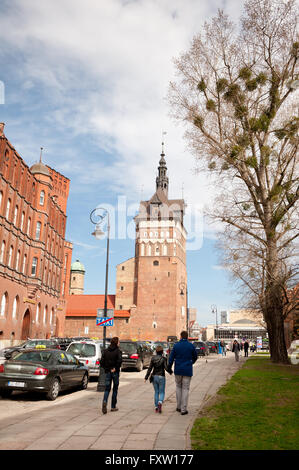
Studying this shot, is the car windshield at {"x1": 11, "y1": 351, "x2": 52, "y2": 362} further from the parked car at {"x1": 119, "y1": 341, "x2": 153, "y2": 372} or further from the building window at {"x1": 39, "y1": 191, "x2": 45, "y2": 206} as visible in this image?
the building window at {"x1": 39, "y1": 191, "x2": 45, "y2": 206}

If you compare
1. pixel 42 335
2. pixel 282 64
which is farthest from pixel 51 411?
pixel 42 335

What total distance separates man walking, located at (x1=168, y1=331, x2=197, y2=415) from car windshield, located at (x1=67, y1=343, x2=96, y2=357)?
8678 millimetres

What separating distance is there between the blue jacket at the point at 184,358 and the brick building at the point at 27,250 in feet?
91.0

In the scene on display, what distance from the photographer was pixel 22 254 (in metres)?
39.4

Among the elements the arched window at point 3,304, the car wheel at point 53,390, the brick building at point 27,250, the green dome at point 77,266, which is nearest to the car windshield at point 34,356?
the car wheel at point 53,390

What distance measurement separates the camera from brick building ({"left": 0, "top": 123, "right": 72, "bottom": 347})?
34.6 metres

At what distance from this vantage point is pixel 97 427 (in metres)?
7.45

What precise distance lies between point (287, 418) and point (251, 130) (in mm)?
14940

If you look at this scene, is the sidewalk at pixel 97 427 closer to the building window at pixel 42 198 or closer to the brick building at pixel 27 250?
the brick building at pixel 27 250

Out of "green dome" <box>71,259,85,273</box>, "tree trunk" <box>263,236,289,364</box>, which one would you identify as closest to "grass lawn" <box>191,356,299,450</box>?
"tree trunk" <box>263,236,289,364</box>

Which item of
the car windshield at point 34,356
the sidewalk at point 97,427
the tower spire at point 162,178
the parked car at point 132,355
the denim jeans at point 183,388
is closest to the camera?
the sidewalk at point 97,427

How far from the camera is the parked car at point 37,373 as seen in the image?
37.3 ft
